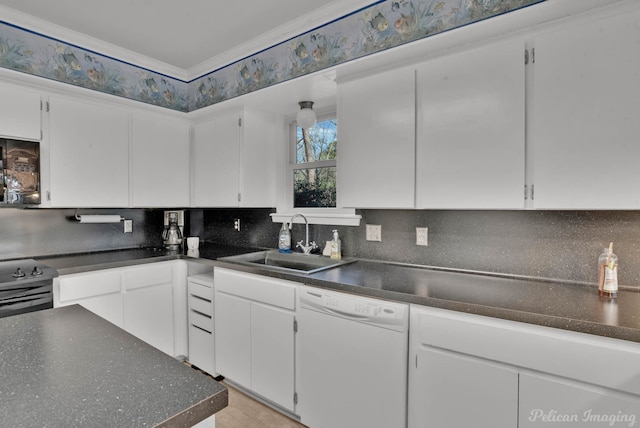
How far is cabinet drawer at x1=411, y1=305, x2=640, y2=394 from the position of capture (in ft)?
3.46

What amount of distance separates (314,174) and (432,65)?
1.29m

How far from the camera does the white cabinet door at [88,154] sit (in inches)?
89.0

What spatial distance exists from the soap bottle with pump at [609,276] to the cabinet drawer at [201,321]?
2270 mm

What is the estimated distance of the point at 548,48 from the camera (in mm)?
1390

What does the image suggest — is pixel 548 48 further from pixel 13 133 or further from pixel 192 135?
pixel 13 133

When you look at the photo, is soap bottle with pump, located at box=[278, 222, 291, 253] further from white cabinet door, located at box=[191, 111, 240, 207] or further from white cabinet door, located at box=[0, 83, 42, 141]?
white cabinet door, located at box=[0, 83, 42, 141]

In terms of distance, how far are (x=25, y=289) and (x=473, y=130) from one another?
255cm

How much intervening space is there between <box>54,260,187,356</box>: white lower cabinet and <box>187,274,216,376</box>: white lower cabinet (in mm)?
117

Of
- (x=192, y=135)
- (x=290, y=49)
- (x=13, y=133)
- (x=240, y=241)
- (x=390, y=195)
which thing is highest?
(x=290, y=49)

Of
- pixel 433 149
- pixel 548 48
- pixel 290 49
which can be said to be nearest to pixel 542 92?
pixel 548 48

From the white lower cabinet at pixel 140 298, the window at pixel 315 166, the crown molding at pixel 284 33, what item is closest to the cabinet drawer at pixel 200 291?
the white lower cabinet at pixel 140 298

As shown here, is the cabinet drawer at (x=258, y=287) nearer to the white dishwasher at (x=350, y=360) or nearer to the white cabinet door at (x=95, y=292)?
the white dishwasher at (x=350, y=360)

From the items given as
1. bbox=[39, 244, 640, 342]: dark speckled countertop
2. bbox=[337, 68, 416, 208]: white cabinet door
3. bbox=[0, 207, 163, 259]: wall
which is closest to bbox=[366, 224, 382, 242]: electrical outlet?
bbox=[39, 244, 640, 342]: dark speckled countertop

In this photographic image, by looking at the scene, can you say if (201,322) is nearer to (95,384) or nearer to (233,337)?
(233,337)
